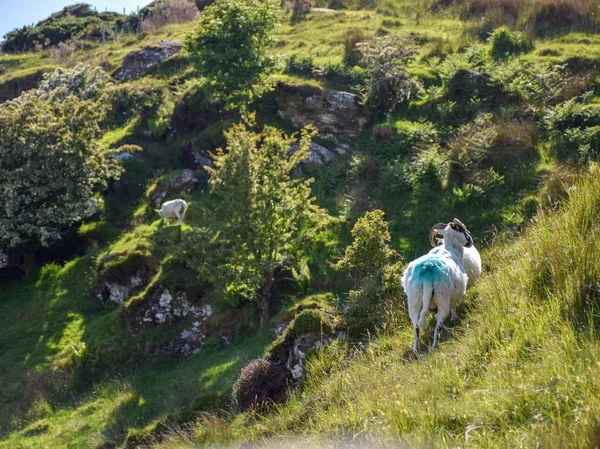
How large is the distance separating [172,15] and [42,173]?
1200 inches

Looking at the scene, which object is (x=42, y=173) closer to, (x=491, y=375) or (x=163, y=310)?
(x=163, y=310)

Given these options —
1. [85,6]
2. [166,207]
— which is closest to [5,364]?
[166,207]

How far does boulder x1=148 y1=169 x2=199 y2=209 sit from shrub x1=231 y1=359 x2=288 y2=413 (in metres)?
12.7

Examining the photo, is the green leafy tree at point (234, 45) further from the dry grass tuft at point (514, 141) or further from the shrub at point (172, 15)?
the shrub at point (172, 15)

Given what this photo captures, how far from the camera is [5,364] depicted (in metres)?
16.8

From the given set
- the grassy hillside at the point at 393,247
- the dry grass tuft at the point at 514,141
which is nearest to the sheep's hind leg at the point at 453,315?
the grassy hillside at the point at 393,247

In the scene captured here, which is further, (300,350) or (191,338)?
(191,338)

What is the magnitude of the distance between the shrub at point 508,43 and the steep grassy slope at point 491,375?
50.4 ft

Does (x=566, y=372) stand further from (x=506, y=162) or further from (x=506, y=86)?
(x=506, y=86)

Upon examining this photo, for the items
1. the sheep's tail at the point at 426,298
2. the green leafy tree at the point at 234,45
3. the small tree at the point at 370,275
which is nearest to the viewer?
the sheep's tail at the point at 426,298

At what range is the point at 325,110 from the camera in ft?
72.4

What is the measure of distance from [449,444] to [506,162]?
12.7 meters

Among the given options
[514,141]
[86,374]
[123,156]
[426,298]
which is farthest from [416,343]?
[123,156]

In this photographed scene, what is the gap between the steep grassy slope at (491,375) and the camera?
18.3 ft
